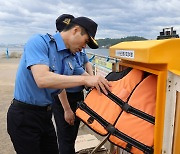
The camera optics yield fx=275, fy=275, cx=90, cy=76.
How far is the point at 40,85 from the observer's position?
204 cm

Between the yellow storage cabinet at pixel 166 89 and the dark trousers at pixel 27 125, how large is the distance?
1021 millimetres

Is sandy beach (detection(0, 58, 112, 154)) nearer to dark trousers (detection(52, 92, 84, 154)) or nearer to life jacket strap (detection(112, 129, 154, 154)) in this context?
dark trousers (detection(52, 92, 84, 154))

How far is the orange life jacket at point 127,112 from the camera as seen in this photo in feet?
6.30

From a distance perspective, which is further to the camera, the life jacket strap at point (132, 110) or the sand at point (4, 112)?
the sand at point (4, 112)

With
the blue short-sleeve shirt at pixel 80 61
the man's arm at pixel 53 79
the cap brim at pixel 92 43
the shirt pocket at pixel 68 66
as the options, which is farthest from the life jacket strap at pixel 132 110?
the blue short-sleeve shirt at pixel 80 61

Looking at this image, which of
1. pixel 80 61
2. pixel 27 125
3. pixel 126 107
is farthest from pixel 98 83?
pixel 80 61

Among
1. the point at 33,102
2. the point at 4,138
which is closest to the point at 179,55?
the point at 33,102

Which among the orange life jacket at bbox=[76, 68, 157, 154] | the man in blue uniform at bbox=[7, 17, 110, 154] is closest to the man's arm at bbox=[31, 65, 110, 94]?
the man in blue uniform at bbox=[7, 17, 110, 154]

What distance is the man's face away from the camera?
2234 mm

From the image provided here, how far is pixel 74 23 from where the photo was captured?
226 centimetres

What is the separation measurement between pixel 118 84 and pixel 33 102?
2.37ft

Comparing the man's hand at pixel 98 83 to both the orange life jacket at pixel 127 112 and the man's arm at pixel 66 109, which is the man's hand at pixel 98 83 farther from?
the man's arm at pixel 66 109

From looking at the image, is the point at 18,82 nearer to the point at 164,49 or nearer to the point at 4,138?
the point at 164,49

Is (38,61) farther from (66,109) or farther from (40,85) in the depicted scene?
(66,109)
